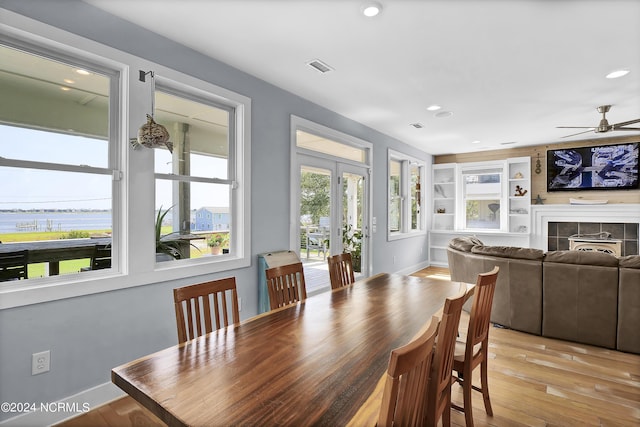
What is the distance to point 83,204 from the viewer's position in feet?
7.37

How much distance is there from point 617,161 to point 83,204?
7.85 m

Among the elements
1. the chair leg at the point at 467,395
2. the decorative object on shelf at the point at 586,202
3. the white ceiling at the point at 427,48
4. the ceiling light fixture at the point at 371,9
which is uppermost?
the white ceiling at the point at 427,48

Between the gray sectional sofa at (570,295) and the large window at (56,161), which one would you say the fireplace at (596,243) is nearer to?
the gray sectional sofa at (570,295)

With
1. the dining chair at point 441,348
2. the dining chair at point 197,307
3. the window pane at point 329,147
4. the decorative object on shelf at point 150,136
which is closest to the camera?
the dining chair at point 441,348

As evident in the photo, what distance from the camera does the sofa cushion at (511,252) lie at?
11.4 ft

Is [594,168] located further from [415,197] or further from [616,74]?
[616,74]

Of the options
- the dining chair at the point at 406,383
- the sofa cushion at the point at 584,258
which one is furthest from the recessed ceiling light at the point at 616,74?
the dining chair at the point at 406,383

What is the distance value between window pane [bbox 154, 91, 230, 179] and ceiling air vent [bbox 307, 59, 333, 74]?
35.7 inches

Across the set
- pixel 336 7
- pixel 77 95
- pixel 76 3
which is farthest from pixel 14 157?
pixel 336 7

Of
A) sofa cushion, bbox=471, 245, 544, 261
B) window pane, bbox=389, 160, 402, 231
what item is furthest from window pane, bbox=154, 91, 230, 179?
window pane, bbox=389, 160, 402, 231

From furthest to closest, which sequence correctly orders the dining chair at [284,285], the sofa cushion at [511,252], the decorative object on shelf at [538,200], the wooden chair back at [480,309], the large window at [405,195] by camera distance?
the decorative object on shelf at [538,200] < the large window at [405,195] < the sofa cushion at [511,252] < the dining chair at [284,285] < the wooden chair back at [480,309]

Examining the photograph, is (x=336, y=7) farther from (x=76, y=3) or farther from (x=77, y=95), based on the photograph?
(x=77, y=95)

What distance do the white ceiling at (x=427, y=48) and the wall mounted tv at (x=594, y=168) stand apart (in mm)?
2022

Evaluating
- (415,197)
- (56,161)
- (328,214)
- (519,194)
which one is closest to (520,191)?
(519,194)
